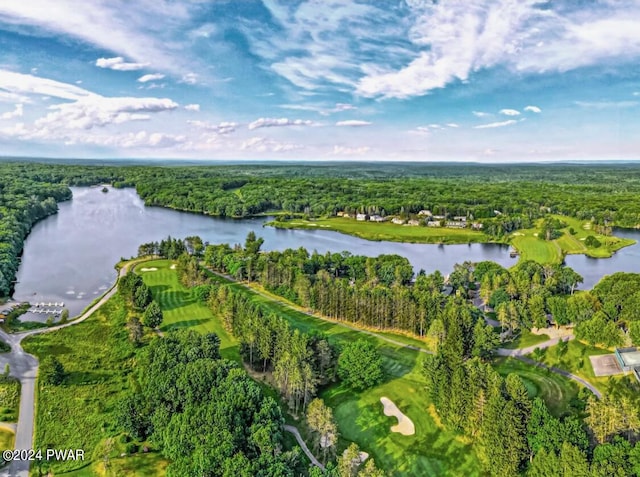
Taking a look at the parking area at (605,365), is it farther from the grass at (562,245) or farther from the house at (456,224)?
the house at (456,224)

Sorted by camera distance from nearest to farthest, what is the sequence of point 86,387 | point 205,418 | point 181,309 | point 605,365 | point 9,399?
1. point 205,418
2. point 9,399
3. point 86,387
4. point 605,365
5. point 181,309

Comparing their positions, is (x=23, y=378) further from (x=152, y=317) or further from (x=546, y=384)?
(x=546, y=384)

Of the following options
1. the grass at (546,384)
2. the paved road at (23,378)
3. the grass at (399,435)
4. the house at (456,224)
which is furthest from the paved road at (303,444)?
the house at (456,224)

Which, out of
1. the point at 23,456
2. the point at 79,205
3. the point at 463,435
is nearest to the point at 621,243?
the point at 463,435

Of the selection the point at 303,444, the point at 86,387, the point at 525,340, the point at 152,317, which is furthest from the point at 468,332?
Result: the point at 86,387

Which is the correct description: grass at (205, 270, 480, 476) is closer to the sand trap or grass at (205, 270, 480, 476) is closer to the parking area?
the sand trap

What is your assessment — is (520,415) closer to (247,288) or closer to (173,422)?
(173,422)
